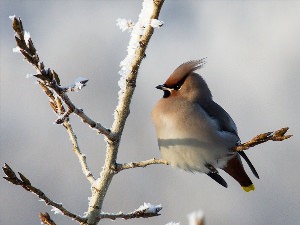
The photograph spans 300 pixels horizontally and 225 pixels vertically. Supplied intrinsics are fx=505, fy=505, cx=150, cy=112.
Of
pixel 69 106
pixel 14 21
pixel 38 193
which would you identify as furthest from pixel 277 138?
pixel 14 21

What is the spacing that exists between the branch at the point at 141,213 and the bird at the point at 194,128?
0.79m

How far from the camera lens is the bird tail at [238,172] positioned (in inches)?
162

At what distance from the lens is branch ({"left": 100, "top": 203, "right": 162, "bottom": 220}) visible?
2.54 metres

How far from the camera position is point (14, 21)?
5.35 feet

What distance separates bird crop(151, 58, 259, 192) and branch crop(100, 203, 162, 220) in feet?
2.58

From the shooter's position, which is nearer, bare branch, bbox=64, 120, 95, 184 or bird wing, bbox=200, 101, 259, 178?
bare branch, bbox=64, 120, 95, 184

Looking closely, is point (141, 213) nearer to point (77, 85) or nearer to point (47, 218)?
point (47, 218)

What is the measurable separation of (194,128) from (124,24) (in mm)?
1520

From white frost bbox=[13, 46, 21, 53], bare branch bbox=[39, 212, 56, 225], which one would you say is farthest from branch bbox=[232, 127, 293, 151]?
white frost bbox=[13, 46, 21, 53]

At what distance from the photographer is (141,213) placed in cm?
257

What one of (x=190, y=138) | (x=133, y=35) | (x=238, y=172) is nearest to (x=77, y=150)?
(x=133, y=35)

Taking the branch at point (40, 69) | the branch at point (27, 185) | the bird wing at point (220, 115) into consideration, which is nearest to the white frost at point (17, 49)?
the branch at point (40, 69)

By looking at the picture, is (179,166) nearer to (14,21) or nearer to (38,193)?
(38,193)

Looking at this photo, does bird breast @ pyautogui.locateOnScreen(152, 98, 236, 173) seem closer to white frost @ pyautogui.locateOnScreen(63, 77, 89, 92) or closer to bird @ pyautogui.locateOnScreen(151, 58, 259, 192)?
bird @ pyautogui.locateOnScreen(151, 58, 259, 192)
